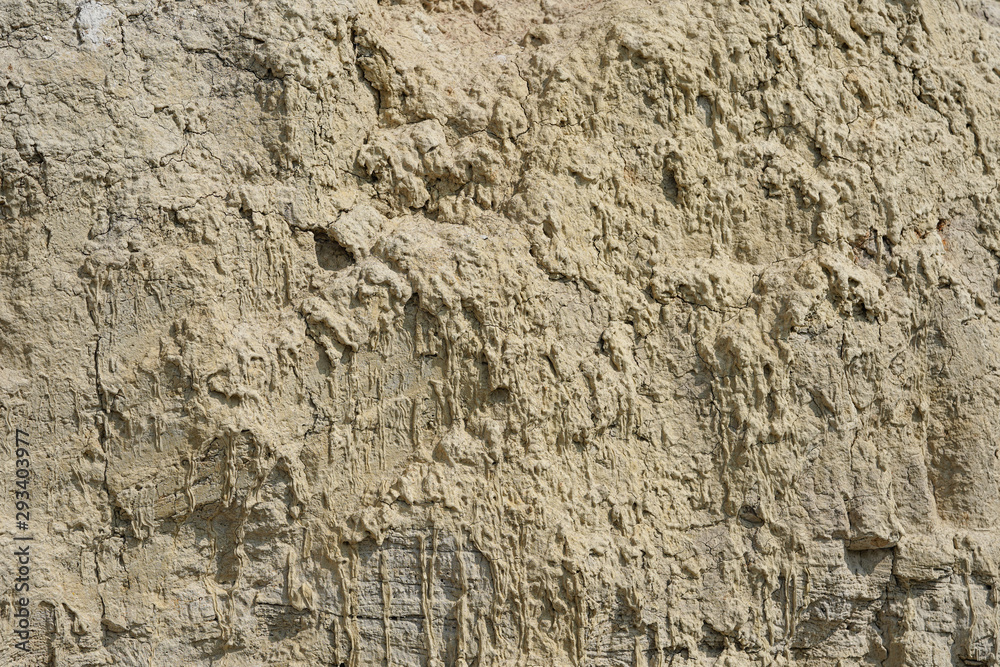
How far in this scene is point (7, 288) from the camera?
2.91 metres

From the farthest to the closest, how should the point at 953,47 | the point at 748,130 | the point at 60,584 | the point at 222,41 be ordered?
the point at 953,47 → the point at 748,130 → the point at 222,41 → the point at 60,584

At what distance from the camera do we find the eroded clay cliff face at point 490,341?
2926mm

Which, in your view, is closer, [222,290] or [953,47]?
[222,290]

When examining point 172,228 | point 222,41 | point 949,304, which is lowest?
point 949,304

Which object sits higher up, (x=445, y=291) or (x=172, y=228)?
(x=172, y=228)

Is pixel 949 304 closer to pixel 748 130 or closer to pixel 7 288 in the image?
pixel 748 130

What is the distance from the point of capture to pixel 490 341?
3.04m

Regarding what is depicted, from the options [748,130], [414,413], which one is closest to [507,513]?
[414,413]

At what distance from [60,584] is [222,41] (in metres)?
1.86

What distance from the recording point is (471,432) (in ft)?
9.98

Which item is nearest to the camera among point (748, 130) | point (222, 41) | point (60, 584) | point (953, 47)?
point (60, 584)

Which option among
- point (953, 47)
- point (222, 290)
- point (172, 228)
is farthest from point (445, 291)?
point (953, 47)

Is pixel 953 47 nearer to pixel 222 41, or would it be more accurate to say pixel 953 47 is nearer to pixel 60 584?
pixel 222 41

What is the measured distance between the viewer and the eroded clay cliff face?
293cm
